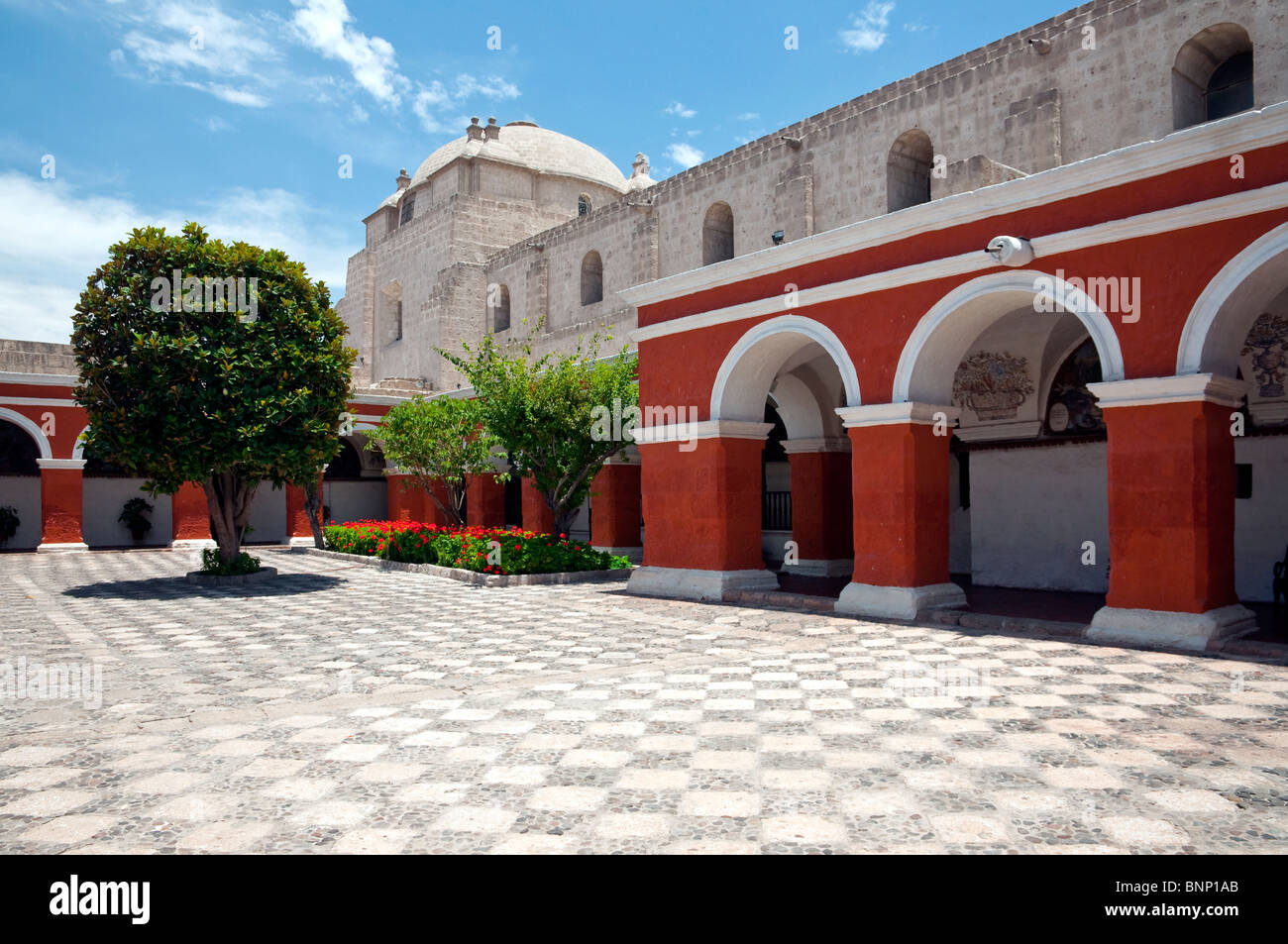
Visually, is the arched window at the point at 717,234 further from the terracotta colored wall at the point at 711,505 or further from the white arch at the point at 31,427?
the white arch at the point at 31,427

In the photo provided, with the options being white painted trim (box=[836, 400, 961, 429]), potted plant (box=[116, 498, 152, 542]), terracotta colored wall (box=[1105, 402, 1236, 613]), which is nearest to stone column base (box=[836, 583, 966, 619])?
white painted trim (box=[836, 400, 961, 429])

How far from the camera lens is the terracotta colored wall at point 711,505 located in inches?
471

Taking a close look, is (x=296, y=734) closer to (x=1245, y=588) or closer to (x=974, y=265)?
(x=974, y=265)

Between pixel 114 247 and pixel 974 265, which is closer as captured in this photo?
pixel 974 265

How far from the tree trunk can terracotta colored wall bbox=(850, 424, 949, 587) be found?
10800 millimetres

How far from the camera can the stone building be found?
7625 millimetres

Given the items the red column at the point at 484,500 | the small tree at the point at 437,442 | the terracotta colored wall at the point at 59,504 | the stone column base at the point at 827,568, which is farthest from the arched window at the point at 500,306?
the stone column base at the point at 827,568

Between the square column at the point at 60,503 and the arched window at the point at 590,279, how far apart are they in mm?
13628

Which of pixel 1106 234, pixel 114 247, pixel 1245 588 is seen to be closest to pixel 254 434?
pixel 114 247

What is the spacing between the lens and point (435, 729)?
5.32 metres

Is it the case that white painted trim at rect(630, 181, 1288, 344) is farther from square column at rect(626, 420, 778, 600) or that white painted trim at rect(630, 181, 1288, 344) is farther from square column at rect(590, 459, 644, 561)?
square column at rect(590, 459, 644, 561)

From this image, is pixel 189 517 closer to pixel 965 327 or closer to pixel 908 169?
pixel 908 169
